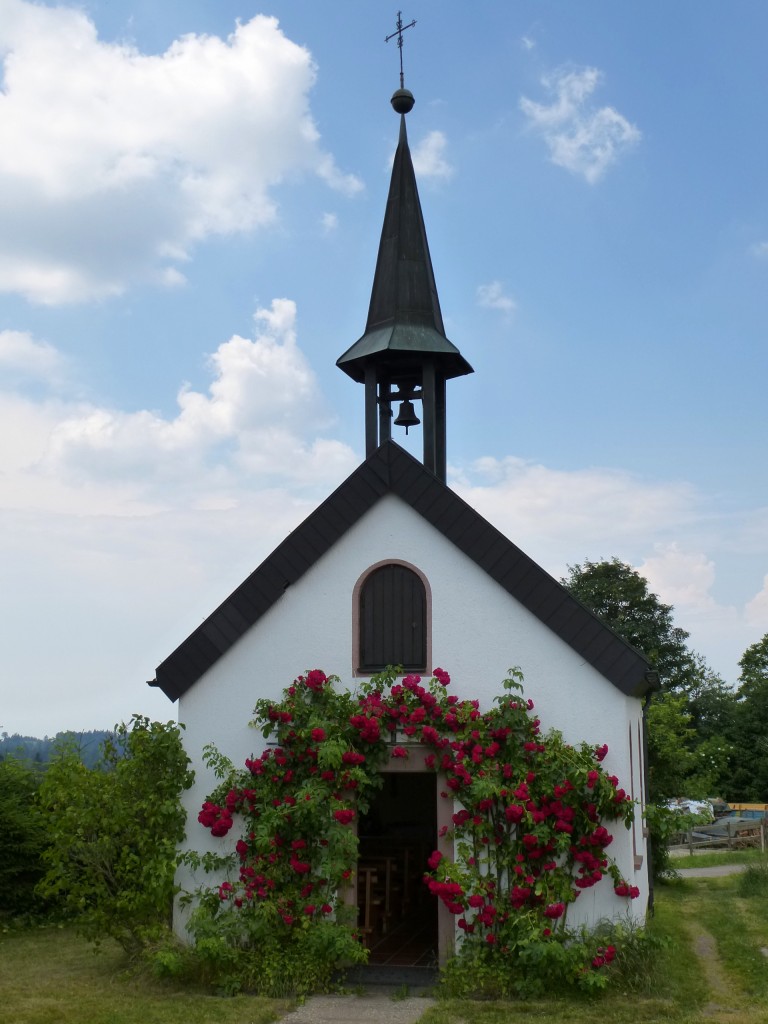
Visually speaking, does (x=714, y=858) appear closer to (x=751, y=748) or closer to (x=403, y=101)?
(x=751, y=748)

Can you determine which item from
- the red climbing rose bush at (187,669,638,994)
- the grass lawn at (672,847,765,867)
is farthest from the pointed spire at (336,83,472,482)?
the grass lawn at (672,847,765,867)

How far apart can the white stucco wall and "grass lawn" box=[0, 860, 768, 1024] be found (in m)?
0.86

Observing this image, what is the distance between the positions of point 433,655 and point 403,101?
7988mm

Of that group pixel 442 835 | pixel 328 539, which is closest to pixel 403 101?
pixel 328 539

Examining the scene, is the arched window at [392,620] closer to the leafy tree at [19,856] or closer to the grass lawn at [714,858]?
the leafy tree at [19,856]

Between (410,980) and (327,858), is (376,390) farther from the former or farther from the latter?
(410,980)

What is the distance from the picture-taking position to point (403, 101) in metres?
14.3

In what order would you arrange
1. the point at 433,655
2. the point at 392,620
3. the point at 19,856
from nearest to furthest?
the point at 433,655
the point at 392,620
the point at 19,856

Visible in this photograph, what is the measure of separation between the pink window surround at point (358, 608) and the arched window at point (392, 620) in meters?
0.01

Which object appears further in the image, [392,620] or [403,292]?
[403,292]

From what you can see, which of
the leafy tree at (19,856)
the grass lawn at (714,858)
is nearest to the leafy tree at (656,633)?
the grass lawn at (714,858)

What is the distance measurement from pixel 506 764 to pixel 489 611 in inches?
59.2

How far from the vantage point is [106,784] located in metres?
10.8

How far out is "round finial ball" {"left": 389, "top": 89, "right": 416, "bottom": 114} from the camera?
14.3m
